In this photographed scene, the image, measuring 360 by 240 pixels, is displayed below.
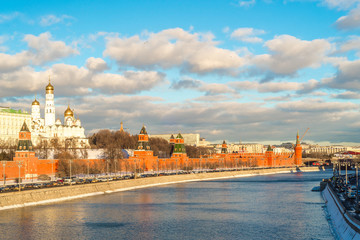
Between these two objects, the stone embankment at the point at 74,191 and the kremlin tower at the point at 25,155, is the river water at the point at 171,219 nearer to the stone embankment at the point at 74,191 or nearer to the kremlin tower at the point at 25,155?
the stone embankment at the point at 74,191

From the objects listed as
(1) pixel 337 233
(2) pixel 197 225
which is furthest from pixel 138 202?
(1) pixel 337 233

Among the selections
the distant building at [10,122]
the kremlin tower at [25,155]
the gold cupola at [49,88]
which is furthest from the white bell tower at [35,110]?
the kremlin tower at [25,155]

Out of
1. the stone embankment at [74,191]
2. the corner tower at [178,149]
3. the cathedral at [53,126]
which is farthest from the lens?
the cathedral at [53,126]

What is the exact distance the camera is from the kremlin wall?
60.2m

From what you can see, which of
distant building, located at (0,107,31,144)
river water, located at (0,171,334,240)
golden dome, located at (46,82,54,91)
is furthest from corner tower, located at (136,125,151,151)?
river water, located at (0,171,334,240)

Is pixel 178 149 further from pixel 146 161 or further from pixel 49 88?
pixel 49 88

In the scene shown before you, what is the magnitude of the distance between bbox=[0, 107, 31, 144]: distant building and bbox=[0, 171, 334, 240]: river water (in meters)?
58.9

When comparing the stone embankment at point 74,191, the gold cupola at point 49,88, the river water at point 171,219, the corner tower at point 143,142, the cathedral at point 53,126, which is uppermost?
the gold cupola at point 49,88

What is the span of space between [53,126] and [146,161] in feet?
112

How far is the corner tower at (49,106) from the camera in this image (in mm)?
107625

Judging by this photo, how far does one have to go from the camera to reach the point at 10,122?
102m

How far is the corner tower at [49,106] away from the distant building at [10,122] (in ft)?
15.4

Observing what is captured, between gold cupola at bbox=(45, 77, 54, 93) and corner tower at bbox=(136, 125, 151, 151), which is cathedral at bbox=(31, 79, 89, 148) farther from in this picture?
corner tower at bbox=(136, 125, 151, 151)

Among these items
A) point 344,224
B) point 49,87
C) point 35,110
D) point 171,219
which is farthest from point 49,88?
point 344,224
